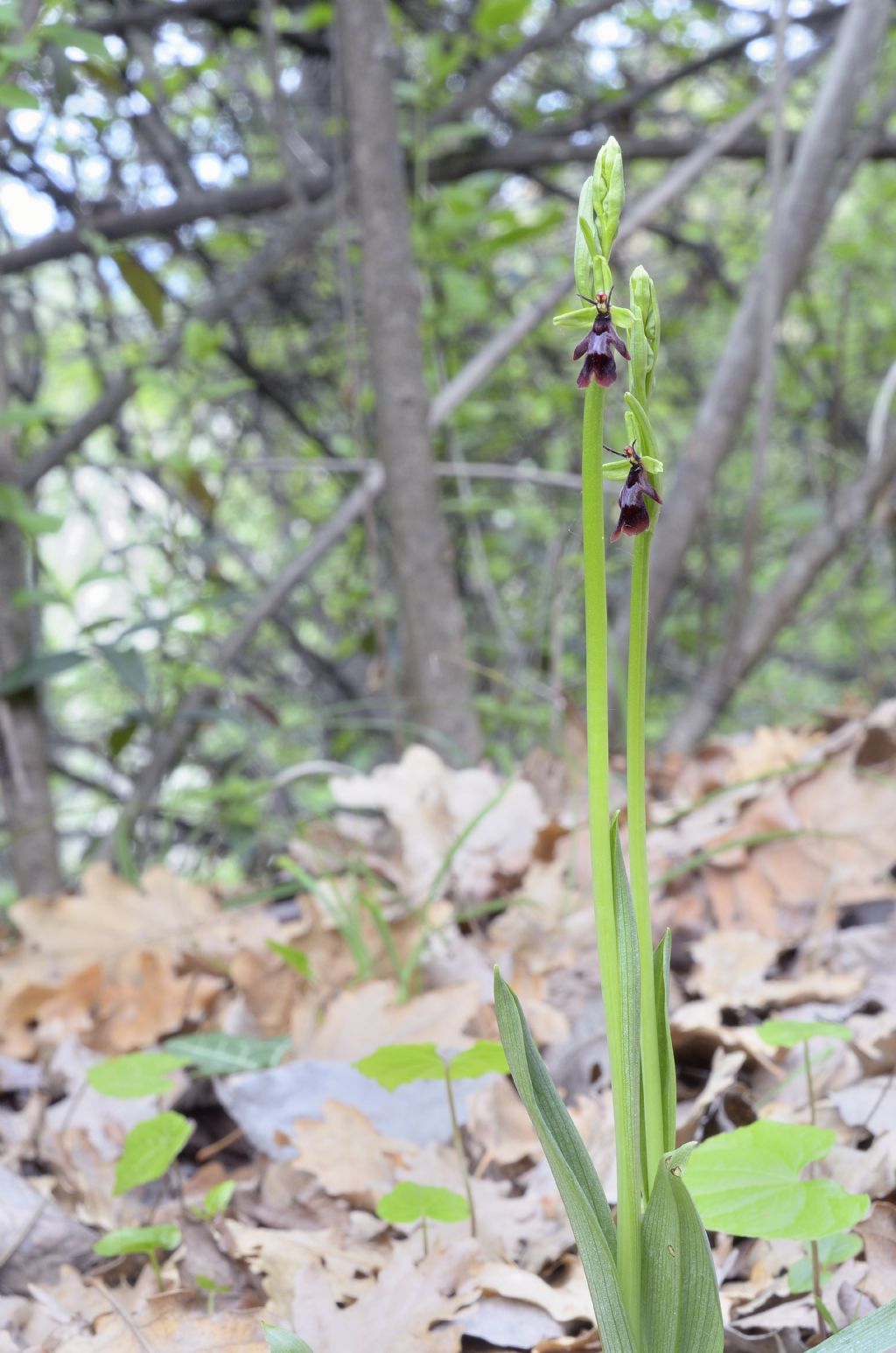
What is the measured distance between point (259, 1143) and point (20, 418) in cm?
115

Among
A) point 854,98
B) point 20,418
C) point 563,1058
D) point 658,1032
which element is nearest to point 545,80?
point 854,98

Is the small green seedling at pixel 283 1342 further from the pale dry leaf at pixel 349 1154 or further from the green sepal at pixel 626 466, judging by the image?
the green sepal at pixel 626 466

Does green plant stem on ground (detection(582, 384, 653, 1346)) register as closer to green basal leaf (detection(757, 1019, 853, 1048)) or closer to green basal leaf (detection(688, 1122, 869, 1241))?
green basal leaf (detection(688, 1122, 869, 1241))

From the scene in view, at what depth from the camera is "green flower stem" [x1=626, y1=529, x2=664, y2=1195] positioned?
2.10 feet

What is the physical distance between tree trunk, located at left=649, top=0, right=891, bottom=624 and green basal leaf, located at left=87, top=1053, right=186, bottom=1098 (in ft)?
5.07

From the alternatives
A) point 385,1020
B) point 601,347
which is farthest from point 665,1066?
point 385,1020

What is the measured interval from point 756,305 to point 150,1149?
209 cm

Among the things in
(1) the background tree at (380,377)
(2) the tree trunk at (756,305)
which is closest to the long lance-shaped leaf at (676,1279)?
(1) the background tree at (380,377)

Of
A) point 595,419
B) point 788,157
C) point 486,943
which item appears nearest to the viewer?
point 595,419

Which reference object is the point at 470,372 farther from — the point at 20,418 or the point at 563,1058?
the point at 563,1058

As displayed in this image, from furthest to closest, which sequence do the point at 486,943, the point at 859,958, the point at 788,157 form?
the point at 788,157, the point at 486,943, the point at 859,958

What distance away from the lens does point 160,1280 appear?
95 cm

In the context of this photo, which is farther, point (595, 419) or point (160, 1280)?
point (160, 1280)

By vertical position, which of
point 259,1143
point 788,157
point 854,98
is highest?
point 788,157
